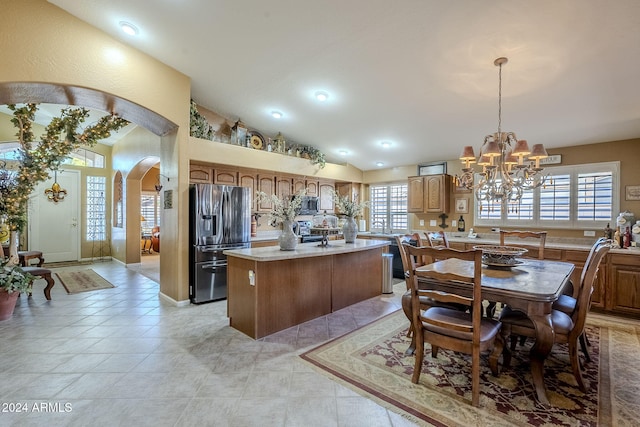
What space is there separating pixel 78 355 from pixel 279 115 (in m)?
4.06

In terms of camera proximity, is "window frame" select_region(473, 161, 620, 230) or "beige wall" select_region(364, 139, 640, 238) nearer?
"beige wall" select_region(364, 139, 640, 238)

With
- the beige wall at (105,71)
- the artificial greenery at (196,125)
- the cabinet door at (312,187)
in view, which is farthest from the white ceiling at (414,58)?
the cabinet door at (312,187)

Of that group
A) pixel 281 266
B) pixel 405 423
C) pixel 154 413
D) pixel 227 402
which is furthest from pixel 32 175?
pixel 405 423

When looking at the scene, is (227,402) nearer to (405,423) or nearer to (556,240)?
(405,423)

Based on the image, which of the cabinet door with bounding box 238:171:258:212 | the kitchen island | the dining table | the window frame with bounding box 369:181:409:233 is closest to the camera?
the dining table

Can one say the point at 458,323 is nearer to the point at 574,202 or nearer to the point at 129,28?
the point at 574,202

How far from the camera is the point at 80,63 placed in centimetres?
323

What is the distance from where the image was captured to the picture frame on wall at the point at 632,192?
402cm

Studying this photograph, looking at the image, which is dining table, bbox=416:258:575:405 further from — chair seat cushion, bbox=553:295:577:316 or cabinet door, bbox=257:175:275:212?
cabinet door, bbox=257:175:275:212

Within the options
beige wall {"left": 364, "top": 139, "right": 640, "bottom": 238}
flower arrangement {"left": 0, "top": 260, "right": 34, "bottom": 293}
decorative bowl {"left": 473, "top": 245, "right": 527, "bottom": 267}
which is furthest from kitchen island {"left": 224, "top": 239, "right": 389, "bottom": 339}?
beige wall {"left": 364, "top": 139, "right": 640, "bottom": 238}

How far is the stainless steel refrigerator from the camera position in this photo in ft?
13.8

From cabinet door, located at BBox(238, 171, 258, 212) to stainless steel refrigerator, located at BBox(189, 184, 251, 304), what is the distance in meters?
0.72

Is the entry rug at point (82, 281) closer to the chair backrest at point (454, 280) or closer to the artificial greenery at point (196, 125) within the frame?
the artificial greenery at point (196, 125)

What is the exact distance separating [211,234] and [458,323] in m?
3.48
